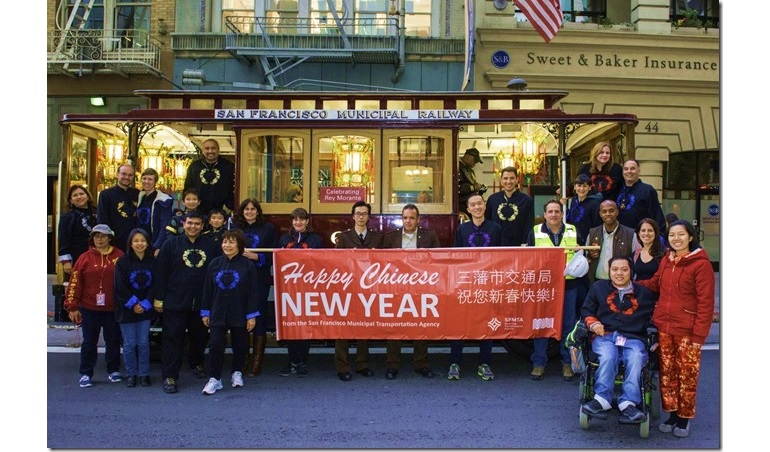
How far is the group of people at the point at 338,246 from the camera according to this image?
580 cm

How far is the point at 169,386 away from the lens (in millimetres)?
7078

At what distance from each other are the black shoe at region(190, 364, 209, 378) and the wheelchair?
13.4ft

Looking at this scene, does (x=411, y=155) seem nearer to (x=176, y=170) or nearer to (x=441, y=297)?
(x=441, y=297)

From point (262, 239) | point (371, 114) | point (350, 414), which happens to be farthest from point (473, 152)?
point (350, 414)

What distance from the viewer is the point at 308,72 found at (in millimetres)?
16703

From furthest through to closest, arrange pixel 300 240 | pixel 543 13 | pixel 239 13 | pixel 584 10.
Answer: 1. pixel 584 10
2. pixel 239 13
3. pixel 543 13
4. pixel 300 240

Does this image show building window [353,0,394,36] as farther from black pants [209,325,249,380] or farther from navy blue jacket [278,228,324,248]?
black pants [209,325,249,380]

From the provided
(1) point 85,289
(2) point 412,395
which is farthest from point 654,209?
(1) point 85,289

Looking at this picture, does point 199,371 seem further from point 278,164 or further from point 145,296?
point 278,164


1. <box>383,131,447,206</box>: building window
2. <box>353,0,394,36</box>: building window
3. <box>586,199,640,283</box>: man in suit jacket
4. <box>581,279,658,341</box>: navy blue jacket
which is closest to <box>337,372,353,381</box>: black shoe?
<box>383,131,447,206</box>: building window

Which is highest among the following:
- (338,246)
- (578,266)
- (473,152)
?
(473,152)

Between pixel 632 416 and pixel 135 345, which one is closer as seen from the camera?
pixel 632 416

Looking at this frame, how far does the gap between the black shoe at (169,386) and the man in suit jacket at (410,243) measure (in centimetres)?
228

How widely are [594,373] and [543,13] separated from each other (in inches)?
342
